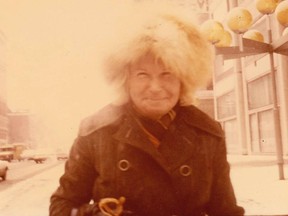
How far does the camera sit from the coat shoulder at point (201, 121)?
1095 mm

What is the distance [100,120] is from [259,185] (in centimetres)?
183

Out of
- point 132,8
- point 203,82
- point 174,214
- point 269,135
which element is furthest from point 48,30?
point 269,135

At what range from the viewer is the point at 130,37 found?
107 cm

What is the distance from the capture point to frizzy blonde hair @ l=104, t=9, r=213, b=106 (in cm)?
104

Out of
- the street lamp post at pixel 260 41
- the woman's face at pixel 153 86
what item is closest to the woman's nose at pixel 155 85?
the woman's face at pixel 153 86

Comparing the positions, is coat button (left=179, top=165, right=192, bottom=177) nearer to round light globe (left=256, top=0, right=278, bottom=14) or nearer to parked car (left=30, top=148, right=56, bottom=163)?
parked car (left=30, top=148, right=56, bottom=163)

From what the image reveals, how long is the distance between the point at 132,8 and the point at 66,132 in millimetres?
910

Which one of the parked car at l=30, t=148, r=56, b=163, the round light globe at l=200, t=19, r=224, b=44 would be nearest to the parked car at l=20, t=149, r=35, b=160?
the parked car at l=30, t=148, r=56, b=163

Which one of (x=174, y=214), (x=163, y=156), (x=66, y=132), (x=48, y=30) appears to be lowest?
(x=174, y=214)

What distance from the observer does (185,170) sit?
1.06 meters

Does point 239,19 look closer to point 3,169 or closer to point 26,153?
point 26,153

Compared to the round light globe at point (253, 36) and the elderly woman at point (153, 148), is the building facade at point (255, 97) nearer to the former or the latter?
the round light globe at point (253, 36)

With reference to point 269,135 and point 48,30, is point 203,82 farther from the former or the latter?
point 269,135

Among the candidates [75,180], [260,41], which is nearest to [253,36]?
[260,41]
